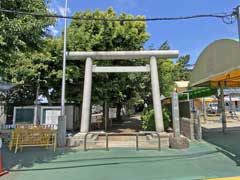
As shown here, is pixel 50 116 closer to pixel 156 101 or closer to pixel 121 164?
pixel 156 101

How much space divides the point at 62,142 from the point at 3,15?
6213 millimetres

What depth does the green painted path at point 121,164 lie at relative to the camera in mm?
6270

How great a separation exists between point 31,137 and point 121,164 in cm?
448

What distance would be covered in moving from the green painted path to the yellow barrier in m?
0.29

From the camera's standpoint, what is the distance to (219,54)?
9641 mm

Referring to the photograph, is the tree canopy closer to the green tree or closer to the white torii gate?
the white torii gate

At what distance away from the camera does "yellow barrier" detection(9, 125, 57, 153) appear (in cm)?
972

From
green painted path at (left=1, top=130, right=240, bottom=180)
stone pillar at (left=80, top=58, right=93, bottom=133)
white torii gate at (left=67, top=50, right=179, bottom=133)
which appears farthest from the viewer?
white torii gate at (left=67, top=50, right=179, bottom=133)

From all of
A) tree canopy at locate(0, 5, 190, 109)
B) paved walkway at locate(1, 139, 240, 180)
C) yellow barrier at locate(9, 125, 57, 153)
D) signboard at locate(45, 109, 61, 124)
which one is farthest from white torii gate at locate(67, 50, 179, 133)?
paved walkway at locate(1, 139, 240, 180)

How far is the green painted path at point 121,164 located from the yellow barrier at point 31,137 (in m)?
0.29

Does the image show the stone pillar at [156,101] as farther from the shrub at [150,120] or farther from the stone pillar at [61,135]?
the stone pillar at [61,135]

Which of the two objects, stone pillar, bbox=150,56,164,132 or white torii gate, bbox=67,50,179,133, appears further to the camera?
white torii gate, bbox=67,50,179,133

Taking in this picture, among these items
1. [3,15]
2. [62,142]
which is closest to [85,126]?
[62,142]

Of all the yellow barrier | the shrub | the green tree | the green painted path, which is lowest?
the green painted path
